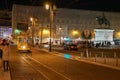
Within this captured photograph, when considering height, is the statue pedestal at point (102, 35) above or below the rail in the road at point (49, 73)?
above

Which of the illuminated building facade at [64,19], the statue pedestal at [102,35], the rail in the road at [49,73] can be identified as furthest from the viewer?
the illuminated building facade at [64,19]

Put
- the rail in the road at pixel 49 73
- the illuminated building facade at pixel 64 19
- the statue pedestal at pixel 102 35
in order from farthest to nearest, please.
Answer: the illuminated building facade at pixel 64 19 < the statue pedestal at pixel 102 35 < the rail in the road at pixel 49 73

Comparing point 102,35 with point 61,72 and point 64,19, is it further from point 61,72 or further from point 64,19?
point 61,72

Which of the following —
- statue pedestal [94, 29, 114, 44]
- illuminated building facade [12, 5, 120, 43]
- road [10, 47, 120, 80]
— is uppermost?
illuminated building facade [12, 5, 120, 43]

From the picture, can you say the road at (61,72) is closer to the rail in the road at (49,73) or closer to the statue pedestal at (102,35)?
the rail in the road at (49,73)

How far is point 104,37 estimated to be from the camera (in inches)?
3661

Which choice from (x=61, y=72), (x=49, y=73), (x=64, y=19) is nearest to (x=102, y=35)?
(x=64, y=19)

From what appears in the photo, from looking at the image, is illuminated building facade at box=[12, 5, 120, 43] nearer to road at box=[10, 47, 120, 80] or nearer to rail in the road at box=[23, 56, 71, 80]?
road at box=[10, 47, 120, 80]

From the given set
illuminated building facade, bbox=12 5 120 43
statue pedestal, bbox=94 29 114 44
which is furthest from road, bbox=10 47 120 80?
illuminated building facade, bbox=12 5 120 43

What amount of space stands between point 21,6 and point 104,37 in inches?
1708

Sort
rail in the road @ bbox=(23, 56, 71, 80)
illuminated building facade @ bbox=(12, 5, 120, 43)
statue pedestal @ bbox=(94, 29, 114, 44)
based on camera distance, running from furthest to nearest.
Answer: illuminated building facade @ bbox=(12, 5, 120, 43) → statue pedestal @ bbox=(94, 29, 114, 44) → rail in the road @ bbox=(23, 56, 71, 80)

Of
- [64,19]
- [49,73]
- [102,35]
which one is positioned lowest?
[49,73]

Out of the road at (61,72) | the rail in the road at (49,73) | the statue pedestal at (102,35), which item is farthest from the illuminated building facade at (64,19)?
the rail in the road at (49,73)

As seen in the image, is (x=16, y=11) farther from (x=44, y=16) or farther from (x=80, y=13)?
(x=80, y=13)
